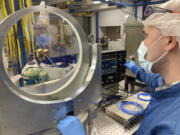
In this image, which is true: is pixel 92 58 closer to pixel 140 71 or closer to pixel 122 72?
pixel 122 72

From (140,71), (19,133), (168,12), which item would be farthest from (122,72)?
(19,133)

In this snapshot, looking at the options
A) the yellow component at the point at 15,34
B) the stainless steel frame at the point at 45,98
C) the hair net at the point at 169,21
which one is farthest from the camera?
the yellow component at the point at 15,34

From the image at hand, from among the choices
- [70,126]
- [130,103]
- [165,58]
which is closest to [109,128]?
[130,103]

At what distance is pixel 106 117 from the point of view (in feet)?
3.99

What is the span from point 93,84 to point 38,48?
1190 mm

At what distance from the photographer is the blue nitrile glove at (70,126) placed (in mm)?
678

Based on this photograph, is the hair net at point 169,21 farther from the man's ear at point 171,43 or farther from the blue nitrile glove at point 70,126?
the blue nitrile glove at point 70,126

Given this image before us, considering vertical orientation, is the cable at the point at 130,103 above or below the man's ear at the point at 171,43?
below

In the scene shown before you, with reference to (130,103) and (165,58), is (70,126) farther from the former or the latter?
(130,103)

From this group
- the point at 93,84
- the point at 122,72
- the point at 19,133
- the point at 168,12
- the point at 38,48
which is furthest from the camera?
the point at 38,48

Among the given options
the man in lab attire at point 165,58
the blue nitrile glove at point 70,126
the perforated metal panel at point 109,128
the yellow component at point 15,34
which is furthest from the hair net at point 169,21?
the yellow component at point 15,34

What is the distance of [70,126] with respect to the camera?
68cm

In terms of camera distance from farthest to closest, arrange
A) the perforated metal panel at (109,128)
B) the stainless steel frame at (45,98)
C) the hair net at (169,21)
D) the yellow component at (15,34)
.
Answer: the yellow component at (15,34) → the perforated metal panel at (109,128) → the hair net at (169,21) → the stainless steel frame at (45,98)

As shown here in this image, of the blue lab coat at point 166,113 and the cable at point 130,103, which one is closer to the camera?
the blue lab coat at point 166,113
